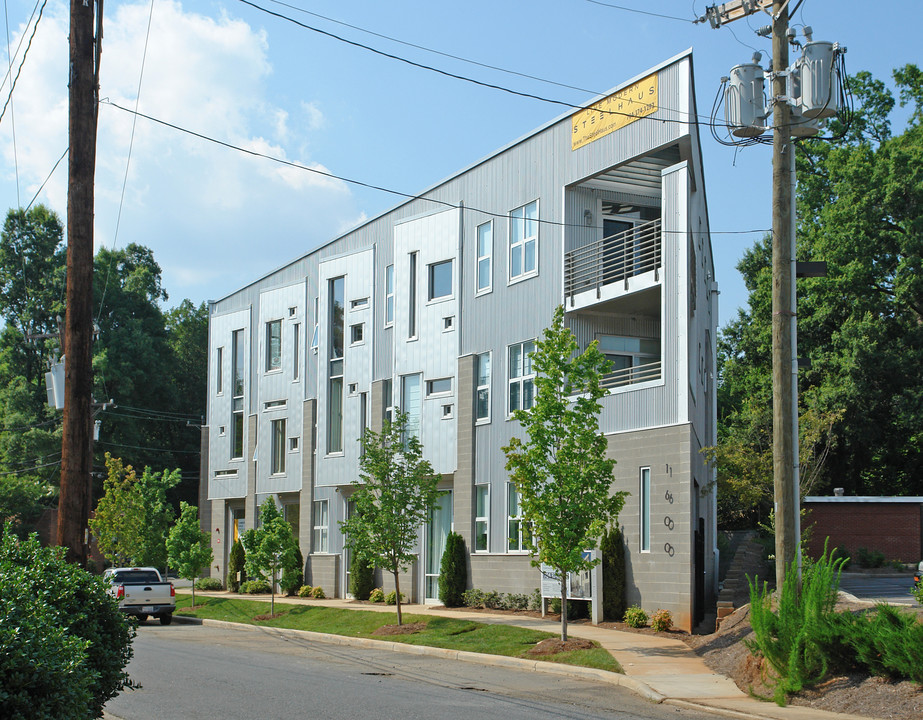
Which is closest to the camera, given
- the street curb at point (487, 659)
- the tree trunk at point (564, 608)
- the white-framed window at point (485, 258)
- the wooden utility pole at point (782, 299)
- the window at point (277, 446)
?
the wooden utility pole at point (782, 299)

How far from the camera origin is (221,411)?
43.1 m

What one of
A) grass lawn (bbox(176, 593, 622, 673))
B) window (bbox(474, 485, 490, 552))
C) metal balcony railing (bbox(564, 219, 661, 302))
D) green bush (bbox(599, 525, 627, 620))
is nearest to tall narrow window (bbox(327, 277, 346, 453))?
grass lawn (bbox(176, 593, 622, 673))

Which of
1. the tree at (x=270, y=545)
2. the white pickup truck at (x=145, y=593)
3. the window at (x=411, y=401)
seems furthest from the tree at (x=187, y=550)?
the window at (x=411, y=401)

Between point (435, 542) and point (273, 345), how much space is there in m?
14.5

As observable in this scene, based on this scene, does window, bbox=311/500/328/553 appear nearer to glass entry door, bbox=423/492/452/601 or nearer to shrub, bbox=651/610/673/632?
glass entry door, bbox=423/492/452/601

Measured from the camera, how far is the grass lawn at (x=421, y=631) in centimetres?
1653

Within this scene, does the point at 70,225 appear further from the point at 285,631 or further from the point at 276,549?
the point at 276,549

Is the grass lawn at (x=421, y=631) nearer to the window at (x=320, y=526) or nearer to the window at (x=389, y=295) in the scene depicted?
the window at (x=320, y=526)

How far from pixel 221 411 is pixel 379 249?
14.4 metres

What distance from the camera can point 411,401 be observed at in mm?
30109

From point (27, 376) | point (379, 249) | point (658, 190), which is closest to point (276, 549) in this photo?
point (379, 249)

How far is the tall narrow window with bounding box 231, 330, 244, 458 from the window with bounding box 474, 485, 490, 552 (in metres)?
18.0

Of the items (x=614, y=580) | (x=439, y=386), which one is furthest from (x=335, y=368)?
(x=614, y=580)

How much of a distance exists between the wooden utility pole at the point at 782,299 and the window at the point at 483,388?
13401mm
